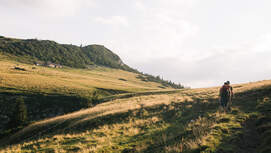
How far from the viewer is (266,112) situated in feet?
44.6

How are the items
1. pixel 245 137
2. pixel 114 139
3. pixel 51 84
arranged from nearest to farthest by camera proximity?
pixel 245 137, pixel 114 139, pixel 51 84

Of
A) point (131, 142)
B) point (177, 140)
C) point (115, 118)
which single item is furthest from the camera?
point (115, 118)

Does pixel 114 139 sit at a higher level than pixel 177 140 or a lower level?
lower

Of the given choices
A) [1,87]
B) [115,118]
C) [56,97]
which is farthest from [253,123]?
[1,87]

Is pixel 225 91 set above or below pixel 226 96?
above

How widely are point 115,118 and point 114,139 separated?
24.6ft

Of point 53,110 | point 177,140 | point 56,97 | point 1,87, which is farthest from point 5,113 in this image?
Answer: point 177,140

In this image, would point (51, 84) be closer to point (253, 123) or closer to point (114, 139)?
point (114, 139)

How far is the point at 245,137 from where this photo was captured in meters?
10.2

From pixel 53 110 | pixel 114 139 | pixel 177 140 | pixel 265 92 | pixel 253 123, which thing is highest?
pixel 265 92

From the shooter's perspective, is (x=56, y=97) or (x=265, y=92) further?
(x=56, y=97)

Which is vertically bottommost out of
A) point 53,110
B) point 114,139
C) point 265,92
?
point 53,110

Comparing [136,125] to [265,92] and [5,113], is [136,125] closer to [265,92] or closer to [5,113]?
[265,92]

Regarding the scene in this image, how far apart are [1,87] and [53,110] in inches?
1246
